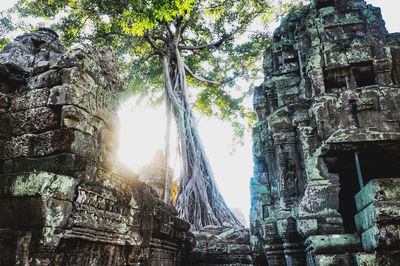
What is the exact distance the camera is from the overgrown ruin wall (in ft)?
10.5

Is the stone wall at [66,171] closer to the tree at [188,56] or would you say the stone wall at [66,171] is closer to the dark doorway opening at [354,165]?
the dark doorway opening at [354,165]

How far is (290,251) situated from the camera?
3484 millimetres

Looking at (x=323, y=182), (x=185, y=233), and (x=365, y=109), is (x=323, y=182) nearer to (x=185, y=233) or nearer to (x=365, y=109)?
(x=365, y=109)

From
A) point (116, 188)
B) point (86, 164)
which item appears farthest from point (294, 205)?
point (86, 164)

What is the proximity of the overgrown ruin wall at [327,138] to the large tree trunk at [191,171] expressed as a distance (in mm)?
2770

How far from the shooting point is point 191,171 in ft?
25.3

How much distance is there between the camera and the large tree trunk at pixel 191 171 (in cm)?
673

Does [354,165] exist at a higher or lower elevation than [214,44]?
lower

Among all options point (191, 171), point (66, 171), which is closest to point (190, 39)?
point (191, 171)

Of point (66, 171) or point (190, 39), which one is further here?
point (190, 39)

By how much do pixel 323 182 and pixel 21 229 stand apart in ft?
9.43

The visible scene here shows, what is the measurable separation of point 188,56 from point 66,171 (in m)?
9.71

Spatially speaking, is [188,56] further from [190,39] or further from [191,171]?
[191,171]

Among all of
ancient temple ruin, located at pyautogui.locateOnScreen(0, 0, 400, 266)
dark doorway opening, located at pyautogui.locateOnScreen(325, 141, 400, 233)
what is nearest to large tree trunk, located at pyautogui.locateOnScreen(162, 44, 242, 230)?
ancient temple ruin, located at pyautogui.locateOnScreen(0, 0, 400, 266)
